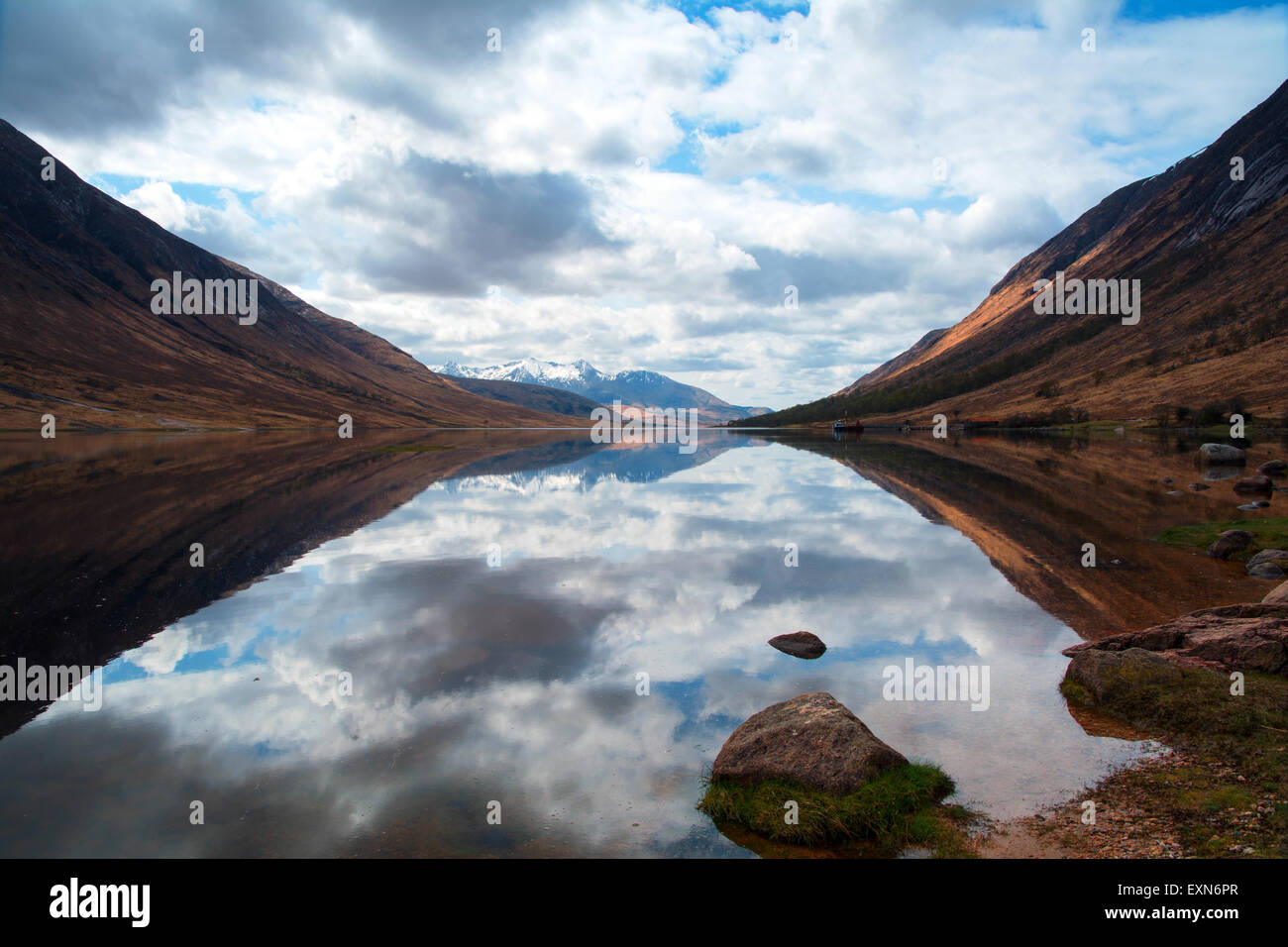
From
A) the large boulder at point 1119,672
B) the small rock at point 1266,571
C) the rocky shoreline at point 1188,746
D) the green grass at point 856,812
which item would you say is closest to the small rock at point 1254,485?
the small rock at point 1266,571

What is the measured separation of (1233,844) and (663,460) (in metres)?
90.6

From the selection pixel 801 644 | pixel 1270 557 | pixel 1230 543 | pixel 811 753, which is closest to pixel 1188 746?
pixel 811 753

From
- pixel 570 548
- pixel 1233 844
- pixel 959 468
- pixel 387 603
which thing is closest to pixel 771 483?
pixel 959 468

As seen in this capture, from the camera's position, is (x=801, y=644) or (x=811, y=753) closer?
(x=811, y=753)

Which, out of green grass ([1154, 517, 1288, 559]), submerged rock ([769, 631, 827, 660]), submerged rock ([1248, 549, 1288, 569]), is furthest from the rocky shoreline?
green grass ([1154, 517, 1288, 559])

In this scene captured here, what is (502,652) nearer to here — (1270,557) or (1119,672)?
(1119,672)

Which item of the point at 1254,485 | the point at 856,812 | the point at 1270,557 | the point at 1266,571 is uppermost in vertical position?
the point at 1254,485

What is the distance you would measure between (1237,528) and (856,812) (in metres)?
32.7

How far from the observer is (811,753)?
38.5 feet

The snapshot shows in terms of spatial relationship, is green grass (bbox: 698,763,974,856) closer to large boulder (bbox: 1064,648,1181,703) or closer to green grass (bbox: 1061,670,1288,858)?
green grass (bbox: 1061,670,1288,858)

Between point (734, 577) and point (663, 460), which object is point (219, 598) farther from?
point (663, 460)

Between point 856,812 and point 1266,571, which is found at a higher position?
point 1266,571

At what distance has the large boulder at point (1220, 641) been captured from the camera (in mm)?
15953

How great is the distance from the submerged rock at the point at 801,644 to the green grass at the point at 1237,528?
22626mm
